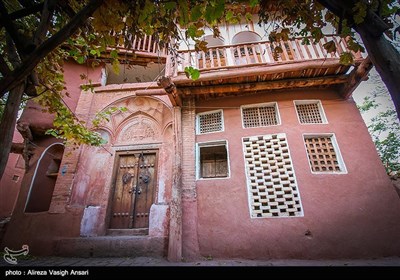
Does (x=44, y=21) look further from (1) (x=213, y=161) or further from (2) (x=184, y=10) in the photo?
(1) (x=213, y=161)

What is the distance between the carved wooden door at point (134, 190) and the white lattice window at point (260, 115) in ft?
11.6

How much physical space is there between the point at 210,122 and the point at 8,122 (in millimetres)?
5469

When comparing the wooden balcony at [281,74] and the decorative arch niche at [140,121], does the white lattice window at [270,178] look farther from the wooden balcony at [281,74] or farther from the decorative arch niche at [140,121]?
the decorative arch niche at [140,121]

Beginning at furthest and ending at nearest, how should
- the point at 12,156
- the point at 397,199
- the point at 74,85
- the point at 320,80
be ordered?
the point at 12,156, the point at 74,85, the point at 320,80, the point at 397,199

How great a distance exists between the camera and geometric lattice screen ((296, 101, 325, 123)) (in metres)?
6.55

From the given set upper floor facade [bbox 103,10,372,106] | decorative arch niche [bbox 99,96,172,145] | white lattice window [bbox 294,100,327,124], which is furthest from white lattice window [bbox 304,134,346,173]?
decorative arch niche [bbox 99,96,172,145]

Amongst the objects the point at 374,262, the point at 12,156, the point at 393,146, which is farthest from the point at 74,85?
the point at 393,146

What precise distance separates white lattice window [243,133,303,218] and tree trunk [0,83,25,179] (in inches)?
202

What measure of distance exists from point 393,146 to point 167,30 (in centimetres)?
1107

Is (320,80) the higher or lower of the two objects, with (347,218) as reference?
higher

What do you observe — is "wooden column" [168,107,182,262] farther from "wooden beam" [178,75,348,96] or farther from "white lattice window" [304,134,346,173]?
"white lattice window" [304,134,346,173]

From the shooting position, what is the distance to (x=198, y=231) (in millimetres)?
5473

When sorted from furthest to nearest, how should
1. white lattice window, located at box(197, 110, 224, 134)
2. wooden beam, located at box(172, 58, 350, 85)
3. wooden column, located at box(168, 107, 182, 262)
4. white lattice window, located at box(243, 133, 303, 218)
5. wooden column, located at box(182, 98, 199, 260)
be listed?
white lattice window, located at box(197, 110, 224, 134)
wooden beam, located at box(172, 58, 350, 85)
white lattice window, located at box(243, 133, 303, 218)
wooden column, located at box(182, 98, 199, 260)
wooden column, located at box(168, 107, 182, 262)

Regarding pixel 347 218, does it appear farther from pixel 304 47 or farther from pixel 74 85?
pixel 74 85
